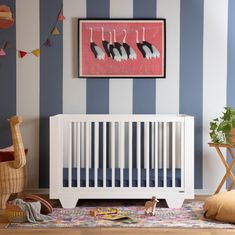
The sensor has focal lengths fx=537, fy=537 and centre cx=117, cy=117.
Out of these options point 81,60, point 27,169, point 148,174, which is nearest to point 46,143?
point 27,169

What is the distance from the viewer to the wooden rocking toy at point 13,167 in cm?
399

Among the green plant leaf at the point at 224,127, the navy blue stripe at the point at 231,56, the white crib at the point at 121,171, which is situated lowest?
the white crib at the point at 121,171

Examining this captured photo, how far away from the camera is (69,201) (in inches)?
161

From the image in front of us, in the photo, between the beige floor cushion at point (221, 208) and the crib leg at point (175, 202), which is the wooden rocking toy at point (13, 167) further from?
the beige floor cushion at point (221, 208)

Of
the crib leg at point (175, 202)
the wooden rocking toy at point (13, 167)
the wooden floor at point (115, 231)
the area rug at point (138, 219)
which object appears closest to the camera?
the wooden floor at point (115, 231)

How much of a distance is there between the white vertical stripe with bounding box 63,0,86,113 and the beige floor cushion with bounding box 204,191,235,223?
59.3 inches

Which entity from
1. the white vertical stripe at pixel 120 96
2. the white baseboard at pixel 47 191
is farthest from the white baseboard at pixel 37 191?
the white vertical stripe at pixel 120 96

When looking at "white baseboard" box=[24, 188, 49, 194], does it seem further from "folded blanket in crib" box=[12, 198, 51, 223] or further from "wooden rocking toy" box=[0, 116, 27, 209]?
"folded blanket in crib" box=[12, 198, 51, 223]

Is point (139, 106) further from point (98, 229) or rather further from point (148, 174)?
point (98, 229)

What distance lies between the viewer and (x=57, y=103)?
15.3 feet

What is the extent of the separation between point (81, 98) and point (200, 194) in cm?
134

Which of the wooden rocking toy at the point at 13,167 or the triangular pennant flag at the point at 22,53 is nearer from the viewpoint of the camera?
the wooden rocking toy at the point at 13,167

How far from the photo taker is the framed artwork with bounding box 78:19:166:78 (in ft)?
15.2

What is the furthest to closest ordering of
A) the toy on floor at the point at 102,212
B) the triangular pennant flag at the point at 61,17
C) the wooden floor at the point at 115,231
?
the triangular pennant flag at the point at 61,17 → the toy on floor at the point at 102,212 → the wooden floor at the point at 115,231
